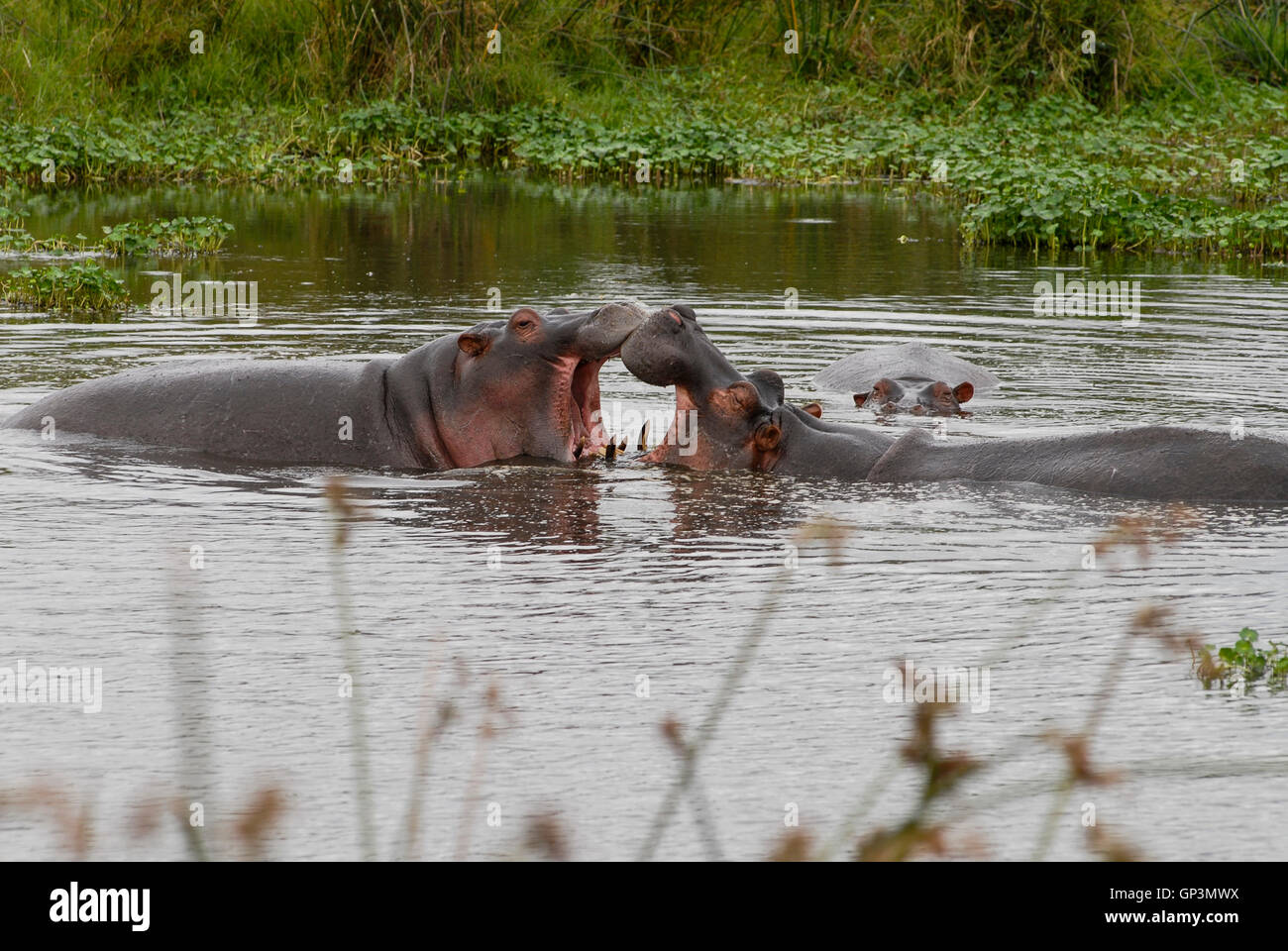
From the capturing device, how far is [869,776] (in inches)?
145

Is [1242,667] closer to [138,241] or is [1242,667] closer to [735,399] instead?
[735,399]

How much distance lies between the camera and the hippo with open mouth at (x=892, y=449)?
6.11 m

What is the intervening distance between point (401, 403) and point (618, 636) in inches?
101

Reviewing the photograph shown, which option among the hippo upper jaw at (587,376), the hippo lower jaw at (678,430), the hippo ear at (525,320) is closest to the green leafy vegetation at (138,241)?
the hippo upper jaw at (587,376)

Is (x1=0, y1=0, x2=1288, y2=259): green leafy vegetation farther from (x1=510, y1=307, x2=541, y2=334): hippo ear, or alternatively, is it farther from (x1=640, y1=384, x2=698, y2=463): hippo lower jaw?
(x1=510, y1=307, x2=541, y2=334): hippo ear

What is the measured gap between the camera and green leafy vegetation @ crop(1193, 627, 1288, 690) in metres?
4.26

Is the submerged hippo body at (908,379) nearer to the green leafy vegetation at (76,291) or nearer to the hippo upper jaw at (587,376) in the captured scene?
the hippo upper jaw at (587,376)

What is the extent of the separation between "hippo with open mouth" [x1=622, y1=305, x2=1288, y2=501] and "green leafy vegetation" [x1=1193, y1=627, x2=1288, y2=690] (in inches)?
71.7

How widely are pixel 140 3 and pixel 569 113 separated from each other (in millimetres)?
5604

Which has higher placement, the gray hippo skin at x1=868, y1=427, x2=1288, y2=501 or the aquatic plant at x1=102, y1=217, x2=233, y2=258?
the aquatic plant at x1=102, y1=217, x2=233, y2=258

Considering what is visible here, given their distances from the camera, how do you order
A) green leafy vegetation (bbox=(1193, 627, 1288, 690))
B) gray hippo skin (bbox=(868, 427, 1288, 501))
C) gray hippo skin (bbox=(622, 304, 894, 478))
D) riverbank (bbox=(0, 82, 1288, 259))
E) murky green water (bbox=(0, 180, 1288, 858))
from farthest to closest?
riverbank (bbox=(0, 82, 1288, 259)) < gray hippo skin (bbox=(622, 304, 894, 478)) < gray hippo skin (bbox=(868, 427, 1288, 501)) < green leafy vegetation (bbox=(1193, 627, 1288, 690)) < murky green water (bbox=(0, 180, 1288, 858))

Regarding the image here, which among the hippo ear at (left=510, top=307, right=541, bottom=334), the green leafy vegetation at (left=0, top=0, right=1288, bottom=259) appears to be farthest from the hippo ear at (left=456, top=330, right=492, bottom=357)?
the green leafy vegetation at (left=0, top=0, right=1288, bottom=259)

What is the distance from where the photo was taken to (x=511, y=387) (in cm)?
673
